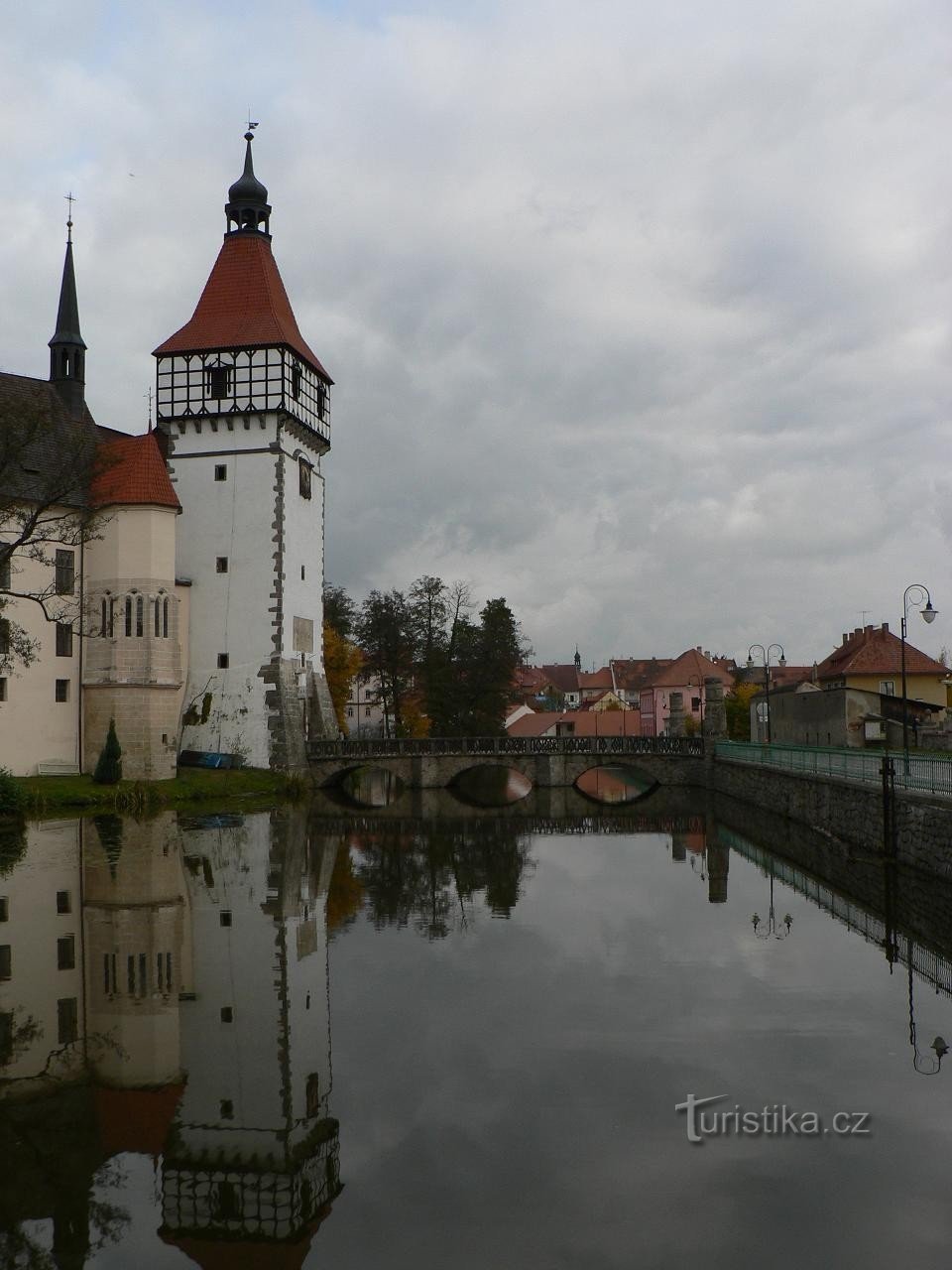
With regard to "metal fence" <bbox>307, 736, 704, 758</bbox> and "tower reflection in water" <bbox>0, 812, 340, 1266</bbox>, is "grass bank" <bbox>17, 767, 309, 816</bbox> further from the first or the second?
"tower reflection in water" <bbox>0, 812, 340, 1266</bbox>

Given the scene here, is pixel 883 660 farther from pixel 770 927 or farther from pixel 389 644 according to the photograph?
pixel 770 927

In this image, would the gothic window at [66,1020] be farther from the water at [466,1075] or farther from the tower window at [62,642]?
the tower window at [62,642]

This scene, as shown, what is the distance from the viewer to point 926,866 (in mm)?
17000

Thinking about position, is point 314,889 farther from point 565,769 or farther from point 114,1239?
point 565,769

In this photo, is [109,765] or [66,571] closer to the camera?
[109,765]

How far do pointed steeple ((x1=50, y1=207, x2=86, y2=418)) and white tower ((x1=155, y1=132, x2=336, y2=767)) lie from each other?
3885mm

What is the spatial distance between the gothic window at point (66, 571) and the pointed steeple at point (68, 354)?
26.1 ft

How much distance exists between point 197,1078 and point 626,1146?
3.59 metres

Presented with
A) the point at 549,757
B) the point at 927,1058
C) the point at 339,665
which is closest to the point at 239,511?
the point at 549,757

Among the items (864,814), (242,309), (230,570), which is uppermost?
(242,309)

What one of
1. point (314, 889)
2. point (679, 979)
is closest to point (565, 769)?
point (314, 889)

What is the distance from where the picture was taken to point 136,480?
37.2 meters

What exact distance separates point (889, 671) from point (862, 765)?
38.1 metres

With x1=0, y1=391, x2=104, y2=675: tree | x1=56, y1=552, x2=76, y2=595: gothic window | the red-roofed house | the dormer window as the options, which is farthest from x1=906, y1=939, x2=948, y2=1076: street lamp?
the red-roofed house
